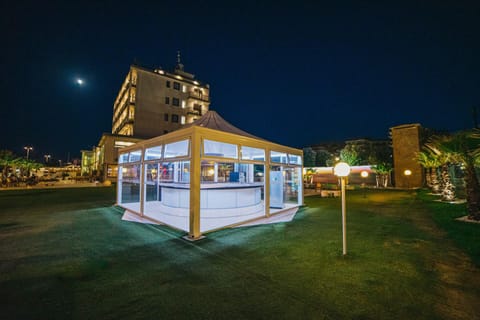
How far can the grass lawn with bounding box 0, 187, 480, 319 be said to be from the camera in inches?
95.1

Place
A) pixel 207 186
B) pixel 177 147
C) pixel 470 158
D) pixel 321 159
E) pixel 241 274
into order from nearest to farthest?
pixel 241 274 < pixel 470 158 < pixel 207 186 < pixel 177 147 < pixel 321 159

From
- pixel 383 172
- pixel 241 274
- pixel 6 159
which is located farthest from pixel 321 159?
pixel 6 159

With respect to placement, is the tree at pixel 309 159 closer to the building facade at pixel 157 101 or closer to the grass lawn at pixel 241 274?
the building facade at pixel 157 101

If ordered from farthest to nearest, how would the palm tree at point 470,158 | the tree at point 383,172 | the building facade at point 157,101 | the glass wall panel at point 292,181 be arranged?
the building facade at point 157,101
the tree at point 383,172
the glass wall panel at point 292,181
the palm tree at point 470,158

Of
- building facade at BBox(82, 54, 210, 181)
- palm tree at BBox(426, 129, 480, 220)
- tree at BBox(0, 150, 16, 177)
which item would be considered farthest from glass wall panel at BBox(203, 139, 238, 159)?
tree at BBox(0, 150, 16, 177)

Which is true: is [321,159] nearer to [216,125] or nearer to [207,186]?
[216,125]

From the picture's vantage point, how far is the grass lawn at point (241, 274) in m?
2.42

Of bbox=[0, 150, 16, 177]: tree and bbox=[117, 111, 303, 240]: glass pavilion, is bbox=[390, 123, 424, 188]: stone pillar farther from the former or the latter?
bbox=[0, 150, 16, 177]: tree

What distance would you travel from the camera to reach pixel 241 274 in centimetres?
331

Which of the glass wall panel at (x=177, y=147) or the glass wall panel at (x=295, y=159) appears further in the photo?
the glass wall panel at (x=177, y=147)

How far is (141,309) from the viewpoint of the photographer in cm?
242

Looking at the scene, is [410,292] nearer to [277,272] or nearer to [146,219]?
[277,272]

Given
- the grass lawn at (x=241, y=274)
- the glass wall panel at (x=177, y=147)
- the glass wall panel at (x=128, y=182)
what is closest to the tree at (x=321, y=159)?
the glass wall panel at (x=177, y=147)

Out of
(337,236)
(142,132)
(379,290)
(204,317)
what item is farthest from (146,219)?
(142,132)
